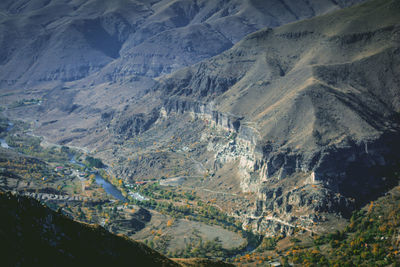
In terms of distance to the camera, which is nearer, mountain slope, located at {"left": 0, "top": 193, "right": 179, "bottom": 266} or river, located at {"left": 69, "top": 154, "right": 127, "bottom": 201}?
mountain slope, located at {"left": 0, "top": 193, "right": 179, "bottom": 266}

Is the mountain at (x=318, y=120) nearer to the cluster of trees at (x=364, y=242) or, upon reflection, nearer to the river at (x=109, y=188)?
the cluster of trees at (x=364, y=242)

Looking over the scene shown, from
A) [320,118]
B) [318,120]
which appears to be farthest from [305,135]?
[320,118]

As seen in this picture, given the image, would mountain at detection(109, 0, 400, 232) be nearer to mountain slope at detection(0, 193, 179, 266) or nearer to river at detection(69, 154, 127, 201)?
river at detection(69, 154, 127, 201)

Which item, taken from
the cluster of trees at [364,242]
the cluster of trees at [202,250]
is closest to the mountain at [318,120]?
the cluster of trees at [364,242]

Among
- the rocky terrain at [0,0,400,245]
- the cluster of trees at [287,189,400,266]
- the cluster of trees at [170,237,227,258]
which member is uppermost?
the rocky terrain at [0,0,400,245]

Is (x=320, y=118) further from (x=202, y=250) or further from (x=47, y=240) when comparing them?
(x=47, y=240)

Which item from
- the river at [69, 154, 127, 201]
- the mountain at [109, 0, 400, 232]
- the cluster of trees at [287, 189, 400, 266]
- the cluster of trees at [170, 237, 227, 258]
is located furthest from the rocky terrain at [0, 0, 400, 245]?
the cluster of trees at [170, 237, 227, 258]

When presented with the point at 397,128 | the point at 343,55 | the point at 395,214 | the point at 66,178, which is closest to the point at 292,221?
the point at 395,214

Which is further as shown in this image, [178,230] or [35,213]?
[178,230]

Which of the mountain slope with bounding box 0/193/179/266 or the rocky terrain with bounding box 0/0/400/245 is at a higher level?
the rocky terrain with bounding box 0/0/400/245

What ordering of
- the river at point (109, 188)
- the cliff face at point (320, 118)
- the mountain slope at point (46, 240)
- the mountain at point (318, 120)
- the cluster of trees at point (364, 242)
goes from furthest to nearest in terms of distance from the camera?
1. the river at point (109, 188)
2. the cliff face at point (320, 118)
3. the mountain at point (318, 120)
4. the cluster of trees at point (364, 242)
5. the mountain slope at point (46, 240)

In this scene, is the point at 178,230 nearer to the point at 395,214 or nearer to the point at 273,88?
the point at 395,214
